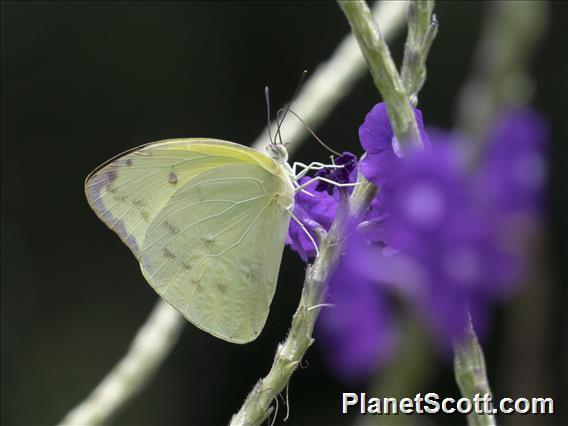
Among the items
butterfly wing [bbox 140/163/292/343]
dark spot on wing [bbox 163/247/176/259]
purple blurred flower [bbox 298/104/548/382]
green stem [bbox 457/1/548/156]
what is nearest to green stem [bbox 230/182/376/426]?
purple blurred flower [bbox 298/104/548/382]

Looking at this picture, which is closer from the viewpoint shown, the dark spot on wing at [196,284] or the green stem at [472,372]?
the green stem at [472,372]

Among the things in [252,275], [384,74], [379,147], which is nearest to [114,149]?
[252,275]

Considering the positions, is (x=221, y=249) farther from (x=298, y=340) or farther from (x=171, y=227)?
(x=298, y=340)

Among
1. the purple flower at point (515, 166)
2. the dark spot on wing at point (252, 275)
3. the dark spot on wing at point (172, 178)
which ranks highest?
the purple flower at point (515, 166)

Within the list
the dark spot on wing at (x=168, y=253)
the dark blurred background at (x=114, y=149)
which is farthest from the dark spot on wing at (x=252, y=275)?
the dark blurred background at (x=114, y=149)

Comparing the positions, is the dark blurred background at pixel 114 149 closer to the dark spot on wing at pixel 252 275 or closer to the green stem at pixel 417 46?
the dark spot on wing at pixel 252 275

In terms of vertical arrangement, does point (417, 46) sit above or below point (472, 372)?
above
